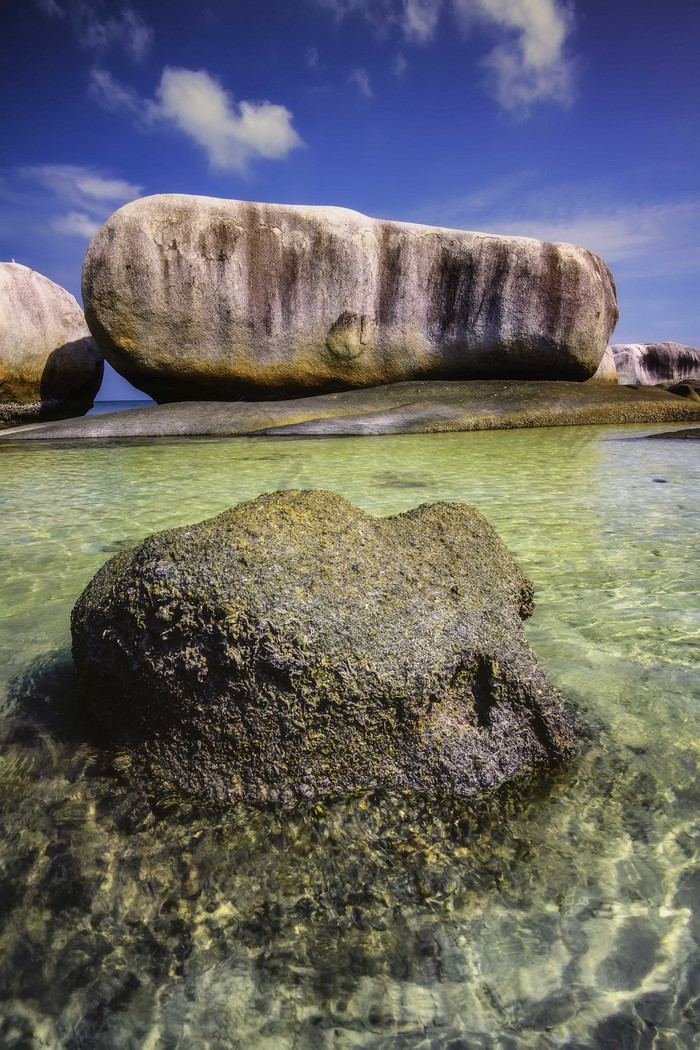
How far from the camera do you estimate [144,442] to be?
28.6 ft

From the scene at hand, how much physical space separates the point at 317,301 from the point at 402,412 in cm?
263

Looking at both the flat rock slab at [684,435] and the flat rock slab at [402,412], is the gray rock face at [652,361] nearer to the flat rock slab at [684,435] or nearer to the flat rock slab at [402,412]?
the flat rock slab at [402,412]

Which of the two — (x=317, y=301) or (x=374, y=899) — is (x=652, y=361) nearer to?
(x=317, y=301)

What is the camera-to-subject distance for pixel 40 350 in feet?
40.2

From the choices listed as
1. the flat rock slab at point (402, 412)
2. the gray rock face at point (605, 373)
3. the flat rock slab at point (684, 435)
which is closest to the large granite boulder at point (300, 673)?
the flat rock slab at point (684, 435)

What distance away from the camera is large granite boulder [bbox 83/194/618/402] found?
10.5 m

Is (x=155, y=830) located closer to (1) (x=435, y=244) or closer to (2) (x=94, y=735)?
(2) (x=94, y=735)

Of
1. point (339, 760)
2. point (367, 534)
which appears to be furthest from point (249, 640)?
point (367, 534)

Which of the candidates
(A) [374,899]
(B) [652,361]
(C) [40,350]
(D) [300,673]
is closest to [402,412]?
(C) [40,350]

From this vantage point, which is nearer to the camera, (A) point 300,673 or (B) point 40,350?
(A) point 300,673

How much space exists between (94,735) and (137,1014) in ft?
2.41

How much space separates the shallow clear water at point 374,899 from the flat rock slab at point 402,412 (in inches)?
300

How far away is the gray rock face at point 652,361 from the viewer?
25375 millimetres

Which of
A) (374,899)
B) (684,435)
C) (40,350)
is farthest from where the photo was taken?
(40,350)
